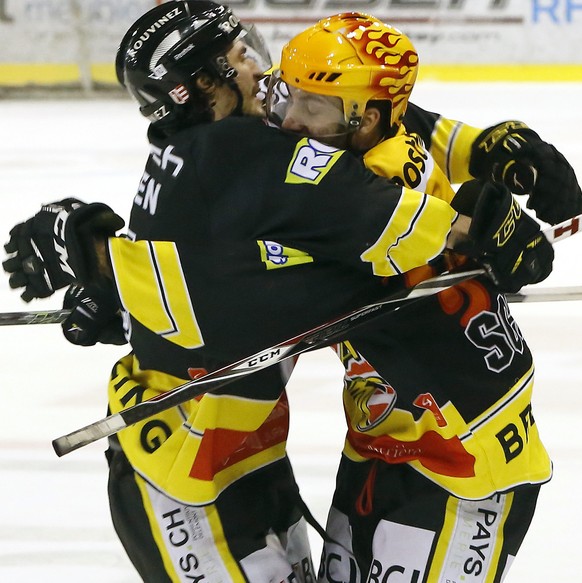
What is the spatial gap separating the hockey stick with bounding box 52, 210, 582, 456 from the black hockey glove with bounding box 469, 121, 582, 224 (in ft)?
0.57

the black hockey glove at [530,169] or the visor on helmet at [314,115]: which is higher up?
the visor on helmet at [314,115]

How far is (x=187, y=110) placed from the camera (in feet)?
5.48

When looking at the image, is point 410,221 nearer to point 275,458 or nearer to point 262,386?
point 262,386

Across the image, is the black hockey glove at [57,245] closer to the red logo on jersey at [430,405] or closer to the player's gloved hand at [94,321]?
the player's gloved hand at [94,321]

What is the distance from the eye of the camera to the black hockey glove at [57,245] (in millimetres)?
1540

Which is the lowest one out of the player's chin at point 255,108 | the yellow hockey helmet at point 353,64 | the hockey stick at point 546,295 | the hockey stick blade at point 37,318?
the hockey stick at point 546,295

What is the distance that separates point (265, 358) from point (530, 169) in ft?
1.78

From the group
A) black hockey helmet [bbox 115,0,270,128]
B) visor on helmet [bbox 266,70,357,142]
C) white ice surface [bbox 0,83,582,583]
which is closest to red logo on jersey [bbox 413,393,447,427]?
visor on helmet [bbox 266,70,357,142]

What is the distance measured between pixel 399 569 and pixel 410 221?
565mm

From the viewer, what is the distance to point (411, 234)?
4.90 ft

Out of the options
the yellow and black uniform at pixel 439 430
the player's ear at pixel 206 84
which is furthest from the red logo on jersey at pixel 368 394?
the player's ear at pixel 206 84

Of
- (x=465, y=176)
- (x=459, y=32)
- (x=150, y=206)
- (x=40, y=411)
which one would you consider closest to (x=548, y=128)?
(x=459, y=32)

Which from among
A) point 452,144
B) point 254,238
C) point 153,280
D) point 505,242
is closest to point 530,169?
point 452,144

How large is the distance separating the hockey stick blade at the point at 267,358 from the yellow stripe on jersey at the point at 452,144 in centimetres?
34
